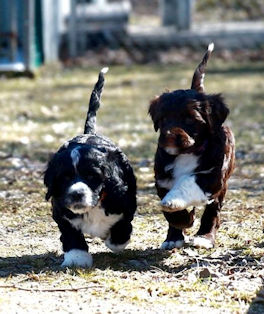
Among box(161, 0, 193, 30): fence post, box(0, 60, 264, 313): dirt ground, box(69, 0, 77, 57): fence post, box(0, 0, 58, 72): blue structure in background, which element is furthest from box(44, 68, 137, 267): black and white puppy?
box(161, 0, 193, 30): fence post

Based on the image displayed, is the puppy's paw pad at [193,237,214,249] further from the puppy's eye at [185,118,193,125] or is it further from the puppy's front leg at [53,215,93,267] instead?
the puppy's eye at [185,118,193,125]

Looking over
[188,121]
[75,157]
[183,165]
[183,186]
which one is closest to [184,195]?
[183,186]

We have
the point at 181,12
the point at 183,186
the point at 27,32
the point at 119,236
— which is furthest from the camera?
the point at 181,12

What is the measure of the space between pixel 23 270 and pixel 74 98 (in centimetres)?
973

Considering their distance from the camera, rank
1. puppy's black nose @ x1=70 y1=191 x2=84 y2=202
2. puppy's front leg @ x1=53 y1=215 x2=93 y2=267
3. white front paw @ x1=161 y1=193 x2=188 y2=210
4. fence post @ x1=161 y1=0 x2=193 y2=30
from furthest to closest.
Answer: fence post @ x1=161 y1=0 x2=193 y2=30 < puppy's front leg @ x1=53 y1=215 x2=93 y2=267 < white front paw @ x1=161 y1=193 x2=188 y2=210 < puppy's black nose @ x1=70 y1=191 x2=84 y2=202

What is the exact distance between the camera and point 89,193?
5.63 meters

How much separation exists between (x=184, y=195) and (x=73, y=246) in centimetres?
81

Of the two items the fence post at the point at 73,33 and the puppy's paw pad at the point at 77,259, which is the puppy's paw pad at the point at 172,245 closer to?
the puppy's paw pad at the point at 77,259

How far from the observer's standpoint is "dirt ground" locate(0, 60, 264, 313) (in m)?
5.29

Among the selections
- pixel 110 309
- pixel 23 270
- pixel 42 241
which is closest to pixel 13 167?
pixel 42 241

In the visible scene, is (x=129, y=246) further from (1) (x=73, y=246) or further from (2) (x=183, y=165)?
(2) (x=183, y=165)

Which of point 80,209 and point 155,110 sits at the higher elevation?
point 155,110

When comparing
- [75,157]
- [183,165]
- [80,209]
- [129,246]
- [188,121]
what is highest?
[188,121]

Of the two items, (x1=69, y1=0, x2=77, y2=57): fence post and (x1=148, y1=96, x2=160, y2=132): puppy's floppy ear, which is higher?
(x1=148, y1=96, x2=160, y2=132): puppy's floppy ear
